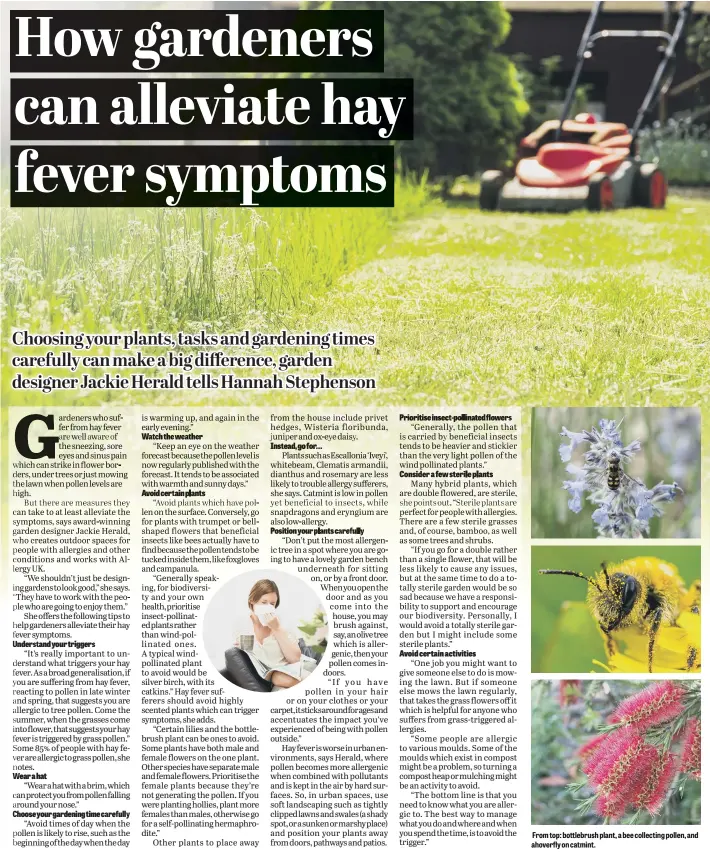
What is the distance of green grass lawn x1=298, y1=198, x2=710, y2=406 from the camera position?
3016 mm

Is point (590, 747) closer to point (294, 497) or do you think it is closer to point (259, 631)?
point (259, 631)

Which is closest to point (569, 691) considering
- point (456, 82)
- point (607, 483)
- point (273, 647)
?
point (607, 483)

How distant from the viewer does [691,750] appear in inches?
119

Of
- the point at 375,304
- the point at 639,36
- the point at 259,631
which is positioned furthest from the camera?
the point at 639,36

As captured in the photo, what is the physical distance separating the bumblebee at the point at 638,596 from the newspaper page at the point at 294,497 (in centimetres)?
1

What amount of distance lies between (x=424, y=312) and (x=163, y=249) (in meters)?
0.83

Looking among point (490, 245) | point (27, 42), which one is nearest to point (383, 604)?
point (490, 245)

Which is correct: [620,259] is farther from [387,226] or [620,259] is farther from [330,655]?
[330,655]

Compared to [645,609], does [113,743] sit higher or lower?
lower

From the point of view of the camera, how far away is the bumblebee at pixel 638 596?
9.77ft

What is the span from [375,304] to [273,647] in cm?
110

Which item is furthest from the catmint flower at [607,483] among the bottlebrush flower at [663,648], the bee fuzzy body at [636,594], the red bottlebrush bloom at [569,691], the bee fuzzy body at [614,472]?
the red bottlebrush bloom at [569,691]

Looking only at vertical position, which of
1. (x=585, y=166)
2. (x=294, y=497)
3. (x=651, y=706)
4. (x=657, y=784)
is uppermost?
(x=585, y=166)

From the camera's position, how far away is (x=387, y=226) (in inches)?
124
